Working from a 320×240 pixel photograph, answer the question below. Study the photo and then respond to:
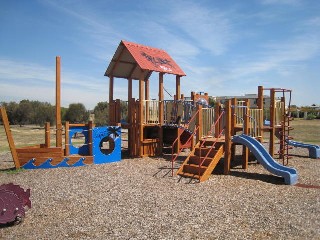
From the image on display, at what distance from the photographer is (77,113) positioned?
49562 millimetres

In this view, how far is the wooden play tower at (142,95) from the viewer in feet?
48.0

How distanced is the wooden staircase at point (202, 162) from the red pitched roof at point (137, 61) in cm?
505

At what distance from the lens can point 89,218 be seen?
6.53 meters

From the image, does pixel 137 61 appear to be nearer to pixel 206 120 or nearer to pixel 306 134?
pixel 206 120

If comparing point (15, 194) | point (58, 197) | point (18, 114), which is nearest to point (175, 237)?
point (15, 194)

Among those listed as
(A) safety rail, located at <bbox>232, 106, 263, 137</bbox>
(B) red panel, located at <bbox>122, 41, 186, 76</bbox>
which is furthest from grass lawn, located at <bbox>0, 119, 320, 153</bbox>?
(A) safety rail, located at <bbox>232, 106, 263, 137</bbox>

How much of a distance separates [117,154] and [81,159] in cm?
169

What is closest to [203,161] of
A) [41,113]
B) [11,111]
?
[41,113]

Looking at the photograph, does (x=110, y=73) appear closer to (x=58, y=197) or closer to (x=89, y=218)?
(x=58, y=197)

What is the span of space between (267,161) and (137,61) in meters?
7.19

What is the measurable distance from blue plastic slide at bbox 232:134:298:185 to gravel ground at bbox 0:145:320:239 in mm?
325

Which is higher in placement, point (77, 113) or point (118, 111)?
point (77, 113)

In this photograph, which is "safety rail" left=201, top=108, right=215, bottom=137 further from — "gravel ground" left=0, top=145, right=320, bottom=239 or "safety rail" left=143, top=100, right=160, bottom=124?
"safety rail" left=143, top=100, right=160, bottom=124

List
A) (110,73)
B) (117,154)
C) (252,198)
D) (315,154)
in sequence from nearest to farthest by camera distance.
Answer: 1. (252,198)
2. (117,154)
3. (315,154)
4. (110,73)
